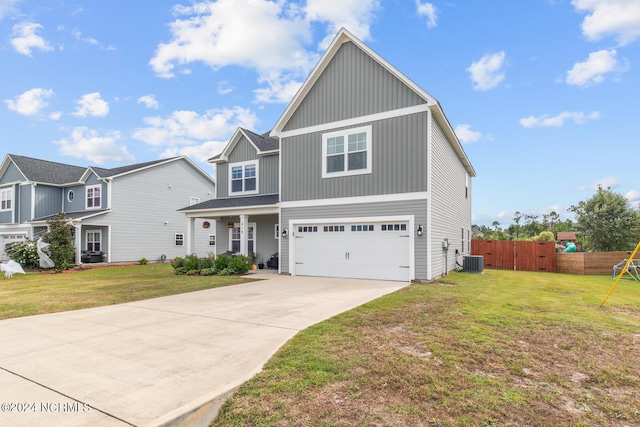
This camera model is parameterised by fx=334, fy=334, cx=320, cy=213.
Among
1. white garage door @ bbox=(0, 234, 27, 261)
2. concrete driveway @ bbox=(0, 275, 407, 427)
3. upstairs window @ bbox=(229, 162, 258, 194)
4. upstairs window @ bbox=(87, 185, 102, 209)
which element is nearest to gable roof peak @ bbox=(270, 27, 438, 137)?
upstairs window @ bbox=(229, 162, 258, 194)

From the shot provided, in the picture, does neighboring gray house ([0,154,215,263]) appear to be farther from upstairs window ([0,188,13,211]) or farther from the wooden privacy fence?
the wooden privacy fence

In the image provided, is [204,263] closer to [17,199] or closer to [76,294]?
[76,294]

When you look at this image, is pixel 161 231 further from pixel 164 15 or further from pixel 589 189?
pixel 589 189

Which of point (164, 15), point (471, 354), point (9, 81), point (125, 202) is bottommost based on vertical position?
point (471, 354)

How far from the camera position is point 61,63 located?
15266 millimetres

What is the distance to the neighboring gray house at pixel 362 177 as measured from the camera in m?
11.7

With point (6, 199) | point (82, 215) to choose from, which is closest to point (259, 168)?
point (82, 215)

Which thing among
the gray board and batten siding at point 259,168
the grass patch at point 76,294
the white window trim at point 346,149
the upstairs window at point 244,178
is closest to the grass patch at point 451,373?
the grass patch at point 76,294

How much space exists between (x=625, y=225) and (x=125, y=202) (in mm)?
31128

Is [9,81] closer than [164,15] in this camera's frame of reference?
No

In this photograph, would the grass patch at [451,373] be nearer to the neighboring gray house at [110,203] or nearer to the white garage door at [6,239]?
the neighboring gray house at [110,203]

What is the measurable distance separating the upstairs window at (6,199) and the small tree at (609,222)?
40.1 metres

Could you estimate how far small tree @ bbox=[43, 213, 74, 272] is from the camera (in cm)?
1786

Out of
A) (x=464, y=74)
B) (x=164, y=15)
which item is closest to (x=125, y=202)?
(x=164, y=15)
